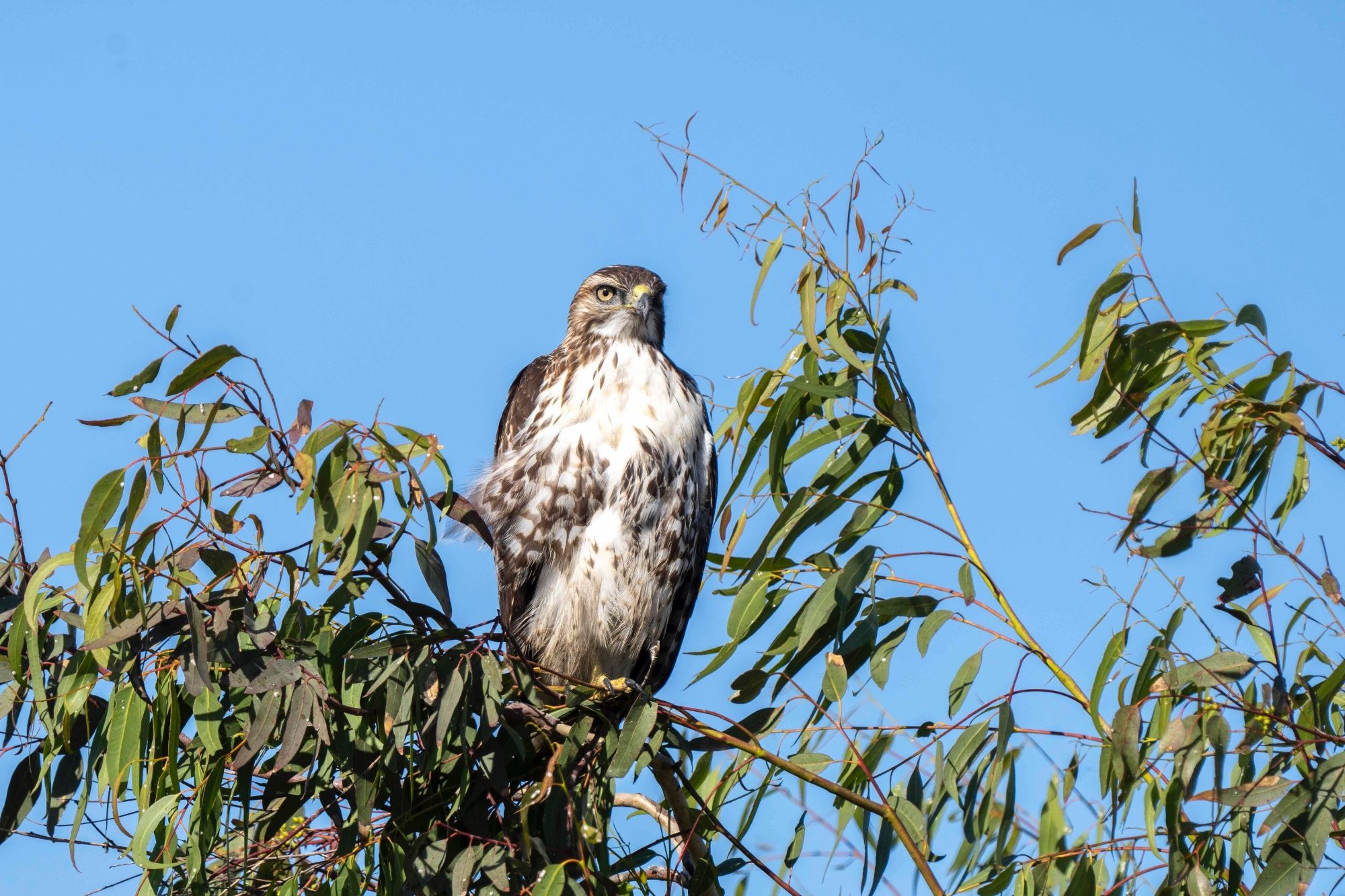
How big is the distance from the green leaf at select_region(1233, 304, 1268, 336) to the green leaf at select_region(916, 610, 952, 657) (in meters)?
0.82

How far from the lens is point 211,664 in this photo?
264cm

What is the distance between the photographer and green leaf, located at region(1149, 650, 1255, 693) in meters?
2.53

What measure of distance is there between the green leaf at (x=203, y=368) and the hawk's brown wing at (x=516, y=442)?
2.01 m

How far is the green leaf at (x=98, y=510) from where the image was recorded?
2398 mm

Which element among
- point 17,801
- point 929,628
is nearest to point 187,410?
point 17,801

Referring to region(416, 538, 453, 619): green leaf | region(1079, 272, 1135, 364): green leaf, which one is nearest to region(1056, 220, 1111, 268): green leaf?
region(1079, 272, 1135, 364): green leaf

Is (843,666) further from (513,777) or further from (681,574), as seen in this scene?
(681,574)

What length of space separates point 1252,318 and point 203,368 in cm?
189

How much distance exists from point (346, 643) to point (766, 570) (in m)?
0.99

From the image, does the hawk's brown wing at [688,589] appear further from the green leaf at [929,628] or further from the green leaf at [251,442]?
the green leaf at [251,442]

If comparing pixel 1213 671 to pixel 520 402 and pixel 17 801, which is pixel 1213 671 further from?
pixel 520 402

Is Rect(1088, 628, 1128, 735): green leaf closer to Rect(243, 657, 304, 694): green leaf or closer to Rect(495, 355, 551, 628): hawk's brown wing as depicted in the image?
Rect(243, 657, 304, 694): green leaf

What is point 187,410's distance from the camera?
8.05 ft

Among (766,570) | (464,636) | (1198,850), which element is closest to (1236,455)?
(1198,850)
